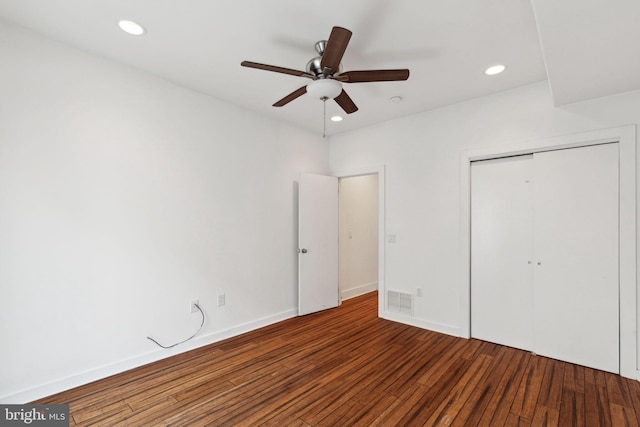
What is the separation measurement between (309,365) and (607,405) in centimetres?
227

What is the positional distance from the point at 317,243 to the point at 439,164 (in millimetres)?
1968

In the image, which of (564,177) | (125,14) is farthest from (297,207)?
(564,177)

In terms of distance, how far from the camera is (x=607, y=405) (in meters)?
2.17

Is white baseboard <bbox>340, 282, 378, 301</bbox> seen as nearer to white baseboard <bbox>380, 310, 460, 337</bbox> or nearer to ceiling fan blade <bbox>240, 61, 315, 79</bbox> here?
white baseboard <bbox>380, 310, 460, 337</bbox>

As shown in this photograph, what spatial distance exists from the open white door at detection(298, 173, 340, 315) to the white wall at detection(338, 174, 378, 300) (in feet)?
1.52

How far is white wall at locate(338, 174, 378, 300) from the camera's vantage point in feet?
17.1

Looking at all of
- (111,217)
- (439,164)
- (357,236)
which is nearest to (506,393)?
(439,164)

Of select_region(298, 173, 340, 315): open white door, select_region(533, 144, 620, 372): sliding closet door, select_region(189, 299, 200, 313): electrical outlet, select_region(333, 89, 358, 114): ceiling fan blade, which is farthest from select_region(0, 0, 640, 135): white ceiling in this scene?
select_region(189, 299, 200, 313): electrical outlet

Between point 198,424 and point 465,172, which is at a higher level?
point 465,172

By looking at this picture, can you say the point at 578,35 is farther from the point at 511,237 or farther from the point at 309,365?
the point at 309,365

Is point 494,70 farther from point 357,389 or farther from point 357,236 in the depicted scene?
point 357,236

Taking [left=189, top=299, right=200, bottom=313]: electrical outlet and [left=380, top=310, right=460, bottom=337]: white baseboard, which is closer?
[left=189, top=299, right=200, bottom=313]: electrical outlet

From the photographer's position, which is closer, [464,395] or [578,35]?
[578,35]

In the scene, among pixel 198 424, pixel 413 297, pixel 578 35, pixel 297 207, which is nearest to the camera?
pixel 578 35
